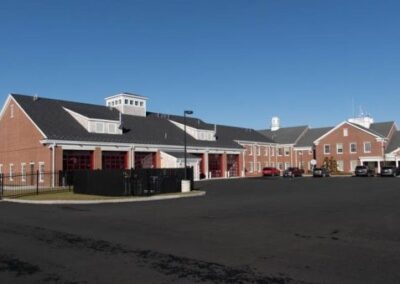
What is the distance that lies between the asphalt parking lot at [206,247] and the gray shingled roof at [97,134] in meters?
27.1

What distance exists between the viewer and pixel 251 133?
78.4m

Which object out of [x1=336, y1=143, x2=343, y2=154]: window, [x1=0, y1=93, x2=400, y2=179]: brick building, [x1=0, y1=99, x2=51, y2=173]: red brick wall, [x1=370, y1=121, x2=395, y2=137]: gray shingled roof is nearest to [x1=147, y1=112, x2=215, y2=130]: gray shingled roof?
[x1=0, y1=93, x2=400, y2=179]: brick building

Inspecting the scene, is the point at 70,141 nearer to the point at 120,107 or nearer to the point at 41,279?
the point at 120,107

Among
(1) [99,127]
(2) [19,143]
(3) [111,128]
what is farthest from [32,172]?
(3) [111,128]

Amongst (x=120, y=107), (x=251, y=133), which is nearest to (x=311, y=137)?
(x=251, y=133)

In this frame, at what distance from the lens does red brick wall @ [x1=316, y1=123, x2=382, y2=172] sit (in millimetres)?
74938

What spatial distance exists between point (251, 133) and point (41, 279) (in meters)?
71.8

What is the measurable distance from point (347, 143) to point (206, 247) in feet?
237

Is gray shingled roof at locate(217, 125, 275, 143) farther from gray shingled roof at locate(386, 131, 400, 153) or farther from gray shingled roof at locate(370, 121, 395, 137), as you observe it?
gray shingled roof at locate(386, 131, 400, 153)

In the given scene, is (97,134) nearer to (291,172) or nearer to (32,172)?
(32,172)

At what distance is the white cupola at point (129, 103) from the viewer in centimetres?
5728

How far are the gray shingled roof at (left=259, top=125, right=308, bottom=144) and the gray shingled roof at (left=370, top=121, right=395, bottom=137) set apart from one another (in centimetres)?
1329

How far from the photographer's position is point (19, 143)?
150ft

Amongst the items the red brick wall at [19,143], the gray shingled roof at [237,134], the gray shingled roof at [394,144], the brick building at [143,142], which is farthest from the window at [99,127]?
the gray shingled roof at [394,144]
